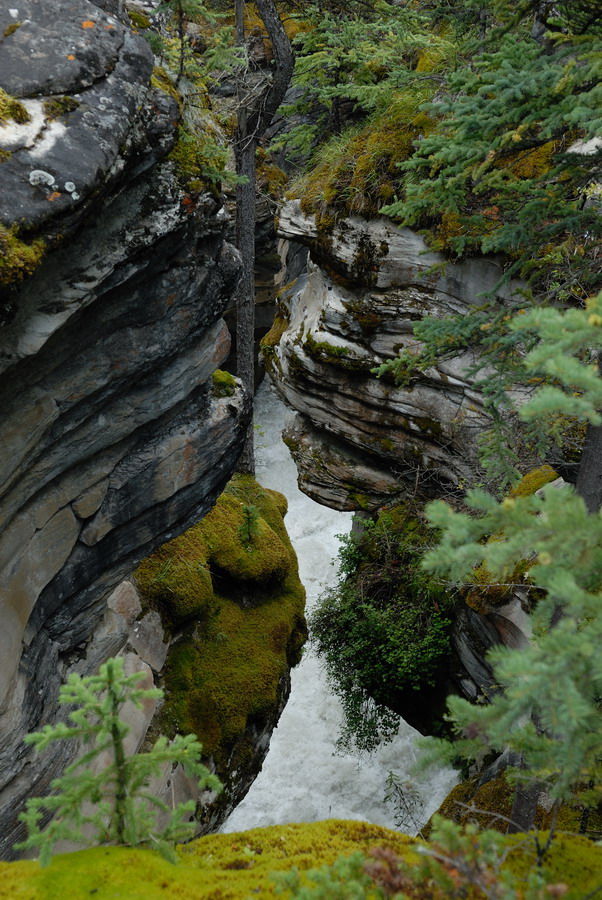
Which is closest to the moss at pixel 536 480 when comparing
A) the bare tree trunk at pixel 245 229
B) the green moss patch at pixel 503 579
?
the green moss patch at pixel 503 579

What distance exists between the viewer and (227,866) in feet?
11.3

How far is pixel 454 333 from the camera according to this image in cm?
594

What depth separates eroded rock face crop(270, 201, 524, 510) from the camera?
11.1 meters

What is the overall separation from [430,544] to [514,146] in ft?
26.9

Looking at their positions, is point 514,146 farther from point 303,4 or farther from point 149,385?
point 303,4

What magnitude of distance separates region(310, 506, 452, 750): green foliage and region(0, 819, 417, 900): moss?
806 cm

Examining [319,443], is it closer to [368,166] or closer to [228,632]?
[228,632]

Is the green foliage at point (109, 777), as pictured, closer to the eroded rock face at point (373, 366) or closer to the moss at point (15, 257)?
the moss at point (15, 257)

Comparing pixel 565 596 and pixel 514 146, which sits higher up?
pixel 514 146

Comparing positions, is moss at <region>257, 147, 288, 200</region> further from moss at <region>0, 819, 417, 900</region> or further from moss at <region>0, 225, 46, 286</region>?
moss at <region>0, 819, 417, 900</region>

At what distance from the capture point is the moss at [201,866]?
2887 millimetres

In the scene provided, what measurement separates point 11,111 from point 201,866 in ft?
15.9

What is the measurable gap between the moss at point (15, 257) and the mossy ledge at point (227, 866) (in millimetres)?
3314

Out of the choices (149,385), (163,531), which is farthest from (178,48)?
(163,531)
